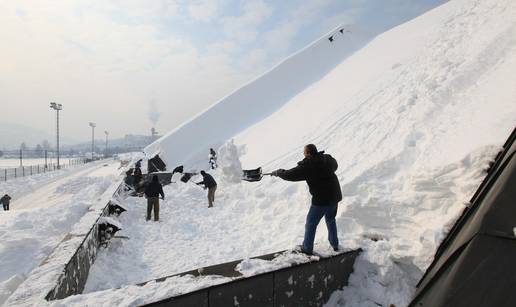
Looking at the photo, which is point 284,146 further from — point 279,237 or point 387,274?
point 387,274

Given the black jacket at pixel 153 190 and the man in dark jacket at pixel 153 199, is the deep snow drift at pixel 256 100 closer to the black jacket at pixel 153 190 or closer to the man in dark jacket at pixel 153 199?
the black jacket at pixel 153 190

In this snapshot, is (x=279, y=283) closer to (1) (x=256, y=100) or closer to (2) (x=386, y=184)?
(2) (x=386, y=184)

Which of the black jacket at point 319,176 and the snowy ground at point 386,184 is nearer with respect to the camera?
the black jacket at point 319,176

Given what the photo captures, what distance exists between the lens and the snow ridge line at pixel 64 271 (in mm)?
3707

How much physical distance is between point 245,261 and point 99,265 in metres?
3.50

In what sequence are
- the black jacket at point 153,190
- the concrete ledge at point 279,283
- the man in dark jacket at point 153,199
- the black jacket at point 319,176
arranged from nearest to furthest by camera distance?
1. the concrete ledge at point 279,283
2. the black jacket at point 319,176
3. the man in dark jacket at point 153,199
4. the black jacket at point 153,190

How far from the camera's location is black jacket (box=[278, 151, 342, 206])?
4746 millimetres

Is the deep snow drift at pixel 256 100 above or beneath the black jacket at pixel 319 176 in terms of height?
above

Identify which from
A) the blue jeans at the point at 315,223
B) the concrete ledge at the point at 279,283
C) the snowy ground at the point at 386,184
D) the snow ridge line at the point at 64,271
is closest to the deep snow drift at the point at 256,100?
the snowy ground at the point at 386,184

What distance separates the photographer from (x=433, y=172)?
583cm

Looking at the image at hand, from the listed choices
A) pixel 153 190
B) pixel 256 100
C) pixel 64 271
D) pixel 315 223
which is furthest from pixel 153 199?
pixel 256 100

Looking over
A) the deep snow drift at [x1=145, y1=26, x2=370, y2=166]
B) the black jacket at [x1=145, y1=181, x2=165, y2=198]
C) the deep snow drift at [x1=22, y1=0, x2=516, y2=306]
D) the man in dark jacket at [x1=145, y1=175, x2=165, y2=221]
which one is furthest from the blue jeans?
the deep snow drift at [x1=145, y1=26, x2=370, y2=166]

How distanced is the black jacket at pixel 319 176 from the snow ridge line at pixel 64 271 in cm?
299

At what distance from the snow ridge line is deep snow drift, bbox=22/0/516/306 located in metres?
0.42
